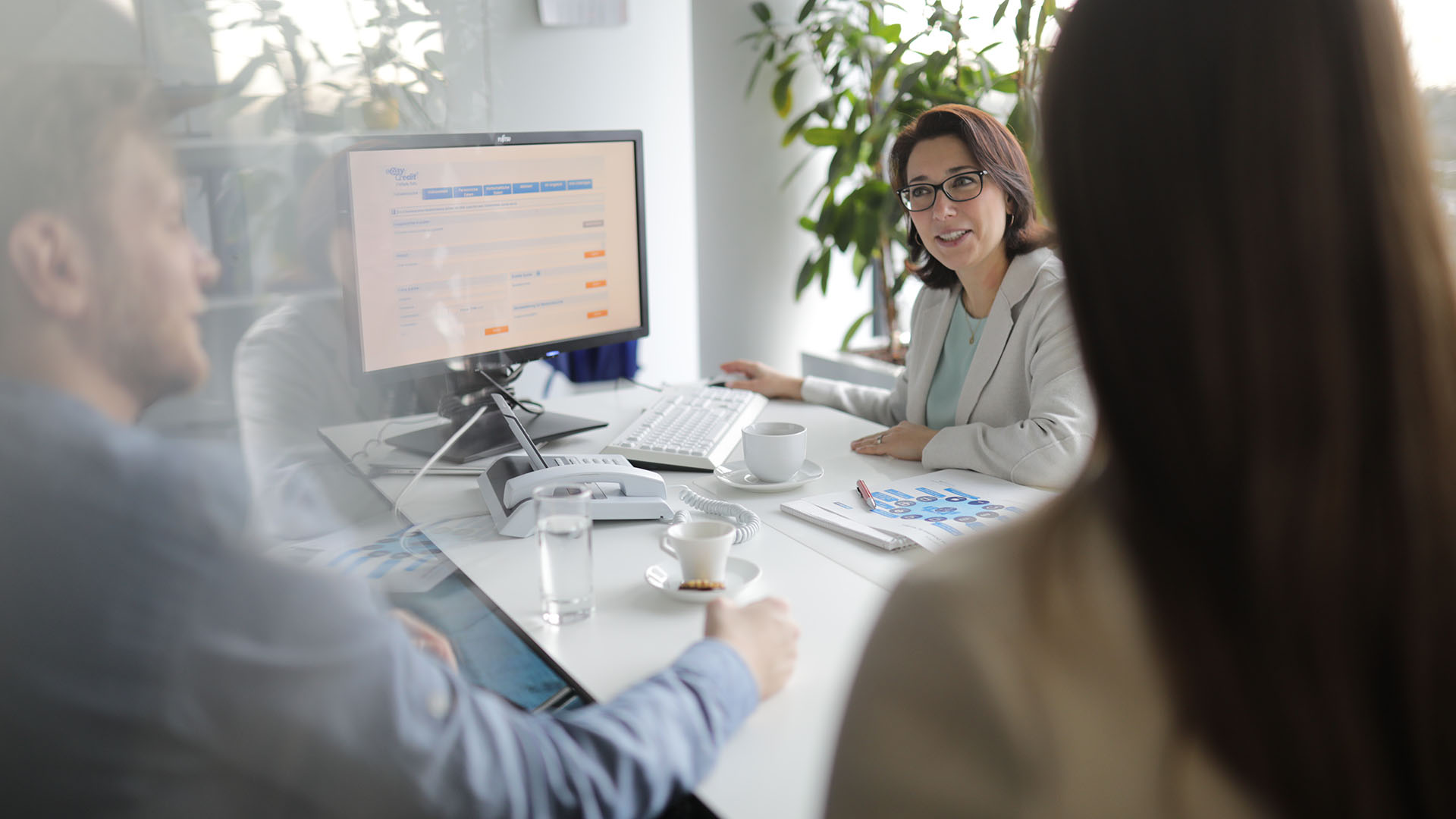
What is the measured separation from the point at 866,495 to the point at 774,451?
138 mm

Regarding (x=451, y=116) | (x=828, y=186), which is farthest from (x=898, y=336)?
(x=451, y=116)

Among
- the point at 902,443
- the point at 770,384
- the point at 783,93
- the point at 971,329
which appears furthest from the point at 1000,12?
the point at 902,443

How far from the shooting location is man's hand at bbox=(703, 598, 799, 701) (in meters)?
0.73

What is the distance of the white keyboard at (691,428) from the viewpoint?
135 cm

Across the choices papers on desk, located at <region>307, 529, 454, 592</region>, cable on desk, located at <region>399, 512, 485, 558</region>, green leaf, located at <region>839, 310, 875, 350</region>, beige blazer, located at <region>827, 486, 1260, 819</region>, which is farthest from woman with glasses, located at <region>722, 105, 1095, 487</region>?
green leaf, located at <region>839, 310, 875, 350</region>

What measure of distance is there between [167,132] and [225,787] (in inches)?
12.2

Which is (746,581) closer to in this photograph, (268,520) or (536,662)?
(536,662)

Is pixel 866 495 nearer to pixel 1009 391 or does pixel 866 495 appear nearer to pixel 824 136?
pixel 1009 391

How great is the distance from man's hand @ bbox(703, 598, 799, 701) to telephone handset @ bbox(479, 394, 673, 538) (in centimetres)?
35

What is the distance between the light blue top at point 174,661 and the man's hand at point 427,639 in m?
0.05

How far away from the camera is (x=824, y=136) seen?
277 centimetres

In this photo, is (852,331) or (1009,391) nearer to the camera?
(1009,391)

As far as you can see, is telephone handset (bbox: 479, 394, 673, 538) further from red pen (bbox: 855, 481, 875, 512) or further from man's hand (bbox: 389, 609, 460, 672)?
man's hand (bbox: 389, 609, 460, 672)

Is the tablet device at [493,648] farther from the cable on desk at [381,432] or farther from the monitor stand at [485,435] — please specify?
the monitor stand at [485,435]
